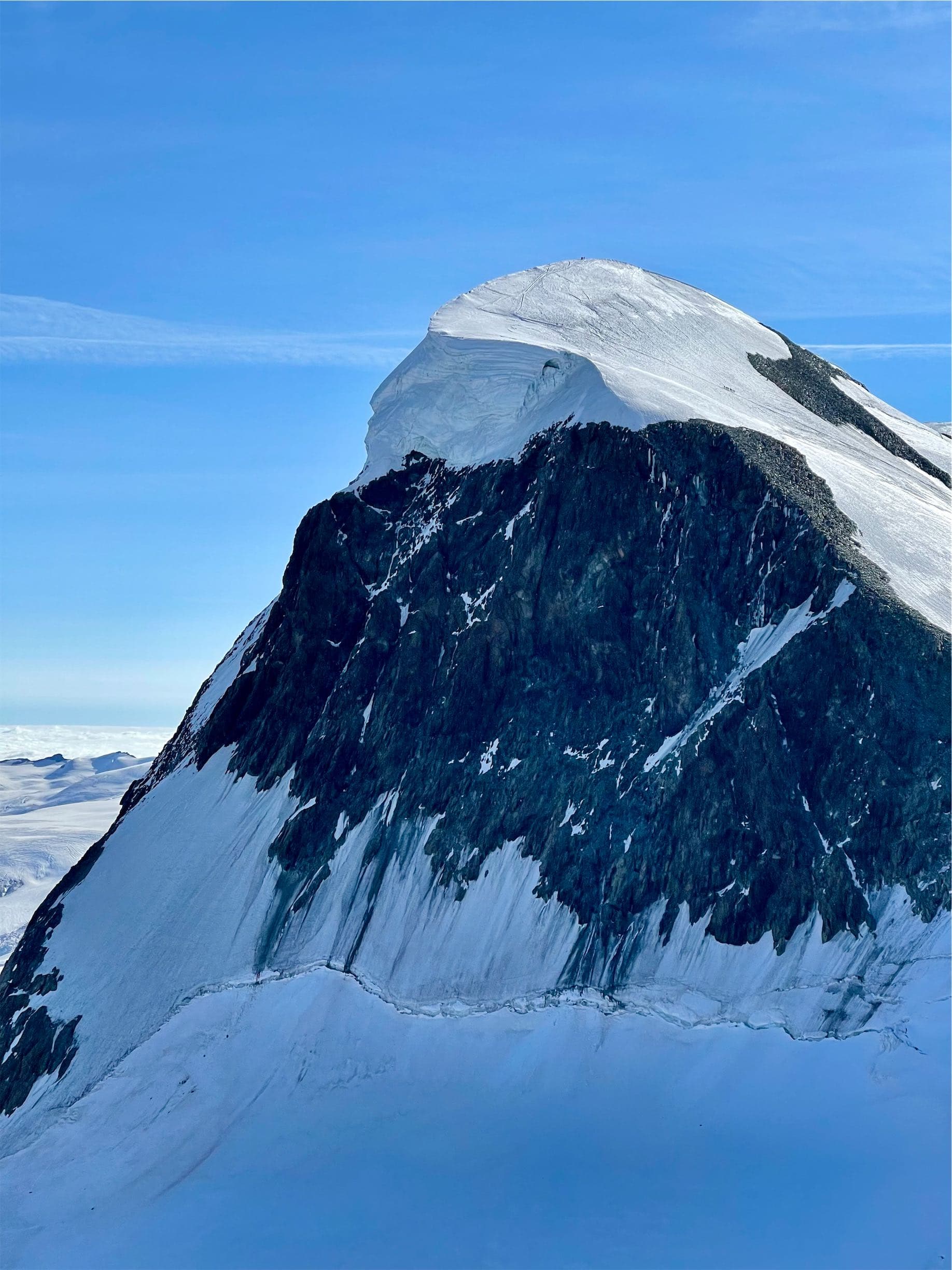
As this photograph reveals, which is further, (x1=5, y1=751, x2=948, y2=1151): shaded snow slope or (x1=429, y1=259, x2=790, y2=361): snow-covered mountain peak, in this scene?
(x1=429, y1=259, x2=790, y2=361): snow-covered mountain peak

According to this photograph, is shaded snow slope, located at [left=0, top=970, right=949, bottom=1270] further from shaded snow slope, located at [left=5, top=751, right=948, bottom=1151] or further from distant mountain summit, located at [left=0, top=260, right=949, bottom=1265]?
distant mountain summit, located at [left=0, top=260, right=949, bottom=1265]

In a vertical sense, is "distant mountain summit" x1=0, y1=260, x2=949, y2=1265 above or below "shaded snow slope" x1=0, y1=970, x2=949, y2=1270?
above

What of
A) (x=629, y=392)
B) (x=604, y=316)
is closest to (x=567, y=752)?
(x=629, y=392)

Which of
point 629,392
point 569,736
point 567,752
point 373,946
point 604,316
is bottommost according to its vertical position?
point 373,946

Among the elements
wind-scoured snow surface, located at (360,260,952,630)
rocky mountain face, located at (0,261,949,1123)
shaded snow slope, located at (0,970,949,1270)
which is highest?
wind-scoured snow surface, located at (360,260,952,630)

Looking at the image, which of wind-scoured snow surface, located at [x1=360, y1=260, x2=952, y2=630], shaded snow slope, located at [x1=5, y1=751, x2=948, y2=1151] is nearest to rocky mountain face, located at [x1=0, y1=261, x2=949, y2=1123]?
shaded snow slope, located at [x1=5, y1=751, x2=948, y2=1151]

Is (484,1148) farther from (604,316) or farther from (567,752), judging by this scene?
(604,316)
